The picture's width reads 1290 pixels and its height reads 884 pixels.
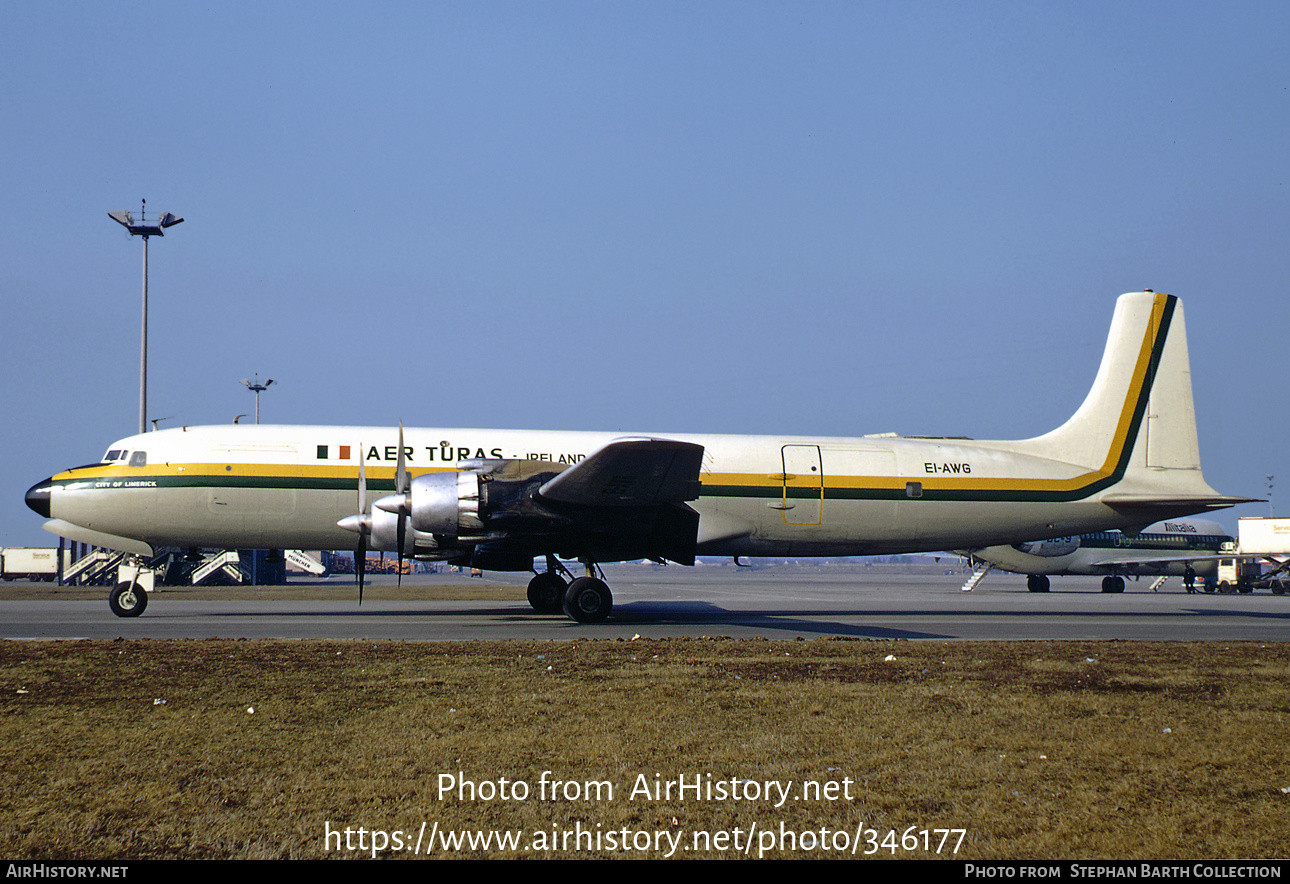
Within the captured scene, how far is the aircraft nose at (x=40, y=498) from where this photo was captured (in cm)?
2113

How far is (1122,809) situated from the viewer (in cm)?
584

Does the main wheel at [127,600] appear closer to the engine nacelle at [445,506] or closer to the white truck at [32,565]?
the engine nacelle at [445,506]

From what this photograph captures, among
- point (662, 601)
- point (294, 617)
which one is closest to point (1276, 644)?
point (662, 601)

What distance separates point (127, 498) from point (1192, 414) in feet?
93.6

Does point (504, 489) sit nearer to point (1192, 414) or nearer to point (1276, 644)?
point (1276, 644)

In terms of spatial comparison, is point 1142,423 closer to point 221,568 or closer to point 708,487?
point 708,487

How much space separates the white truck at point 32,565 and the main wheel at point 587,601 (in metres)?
45.6

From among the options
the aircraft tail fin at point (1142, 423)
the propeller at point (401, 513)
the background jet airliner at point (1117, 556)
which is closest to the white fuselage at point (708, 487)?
the aircraft tail fin at point (1142, 423)

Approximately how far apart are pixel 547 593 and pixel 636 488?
508cm

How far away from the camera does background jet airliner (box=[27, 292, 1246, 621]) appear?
18812 mm

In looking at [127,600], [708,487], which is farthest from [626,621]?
[127,600]

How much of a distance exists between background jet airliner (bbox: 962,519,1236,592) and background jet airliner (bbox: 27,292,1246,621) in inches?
695

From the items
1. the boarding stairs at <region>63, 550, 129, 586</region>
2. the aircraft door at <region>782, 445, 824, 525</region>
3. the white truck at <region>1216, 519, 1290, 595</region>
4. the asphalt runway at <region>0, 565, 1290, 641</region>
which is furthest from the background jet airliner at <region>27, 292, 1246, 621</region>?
the white truck at <region>1216, 519, 1290, 595</region>

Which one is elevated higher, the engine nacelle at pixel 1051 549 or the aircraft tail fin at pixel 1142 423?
the aircraft tail fin at pixel 1142 423
